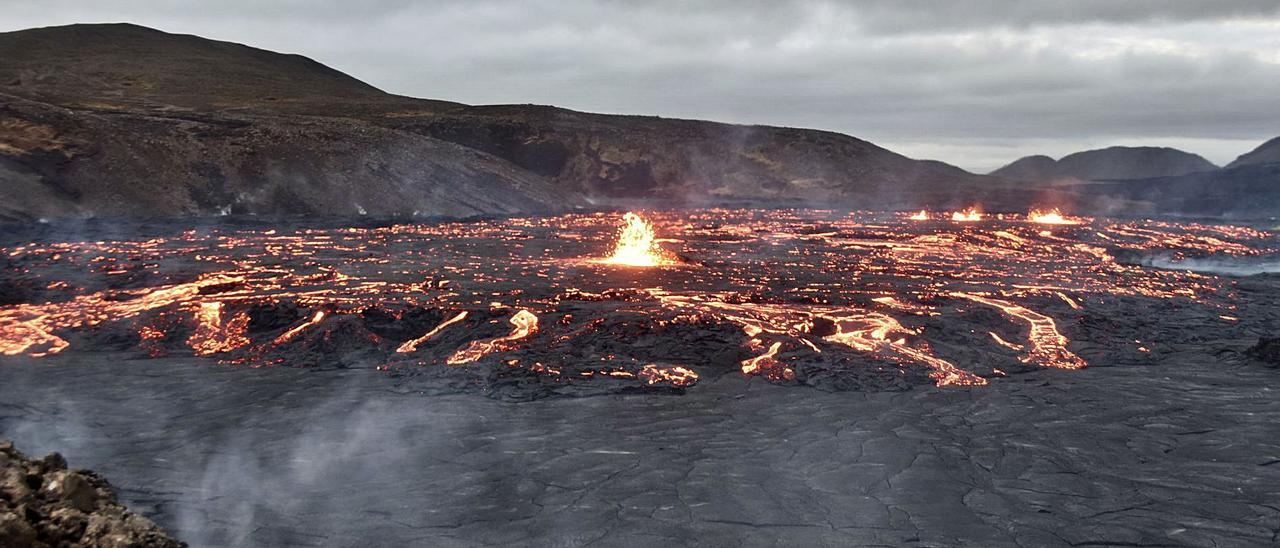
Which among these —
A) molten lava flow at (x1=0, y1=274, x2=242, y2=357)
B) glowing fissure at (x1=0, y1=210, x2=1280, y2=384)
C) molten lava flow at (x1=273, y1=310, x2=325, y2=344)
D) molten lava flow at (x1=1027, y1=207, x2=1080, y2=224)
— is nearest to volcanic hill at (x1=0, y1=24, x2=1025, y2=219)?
molten lava flow at (x1=1027, y1=207, x2=1080, y2=224)

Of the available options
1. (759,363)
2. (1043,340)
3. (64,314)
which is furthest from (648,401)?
(64,314)

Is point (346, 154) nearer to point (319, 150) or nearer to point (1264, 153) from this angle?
point (319, 150)

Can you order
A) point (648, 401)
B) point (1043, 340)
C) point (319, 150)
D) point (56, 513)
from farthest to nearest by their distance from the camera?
1. point (319, 150)
2. point (1043, 340)
3. point (648, 401)
4. point (56, 513)

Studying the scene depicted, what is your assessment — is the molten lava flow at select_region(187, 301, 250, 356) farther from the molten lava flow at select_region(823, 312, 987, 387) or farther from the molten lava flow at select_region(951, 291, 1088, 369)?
the molten lava flow at select_region(951, 291, 1088, 369)

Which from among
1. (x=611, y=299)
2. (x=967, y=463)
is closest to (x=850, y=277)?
(x=611, y=299)

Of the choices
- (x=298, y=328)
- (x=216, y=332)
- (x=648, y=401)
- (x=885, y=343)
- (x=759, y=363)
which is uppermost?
(x=885, y=343)

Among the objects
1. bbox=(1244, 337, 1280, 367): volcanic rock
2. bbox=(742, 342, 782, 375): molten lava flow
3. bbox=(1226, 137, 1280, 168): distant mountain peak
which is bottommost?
bbox=(742, 342, 782, 375): molten lava flow

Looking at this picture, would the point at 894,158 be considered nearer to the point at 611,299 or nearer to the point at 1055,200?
the point at 1055,200
